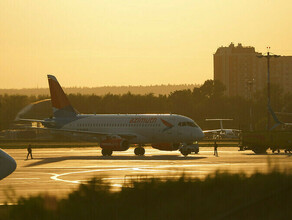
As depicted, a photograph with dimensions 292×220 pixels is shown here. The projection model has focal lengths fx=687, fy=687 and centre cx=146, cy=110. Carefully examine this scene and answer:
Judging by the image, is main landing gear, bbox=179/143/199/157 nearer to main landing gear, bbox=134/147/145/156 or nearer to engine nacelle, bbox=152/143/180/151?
engine nacelle, bbox=152/143/180/151

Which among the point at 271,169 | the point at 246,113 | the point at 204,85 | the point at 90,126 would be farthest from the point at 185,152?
the point at 204,85

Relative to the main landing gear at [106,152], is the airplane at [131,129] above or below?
above

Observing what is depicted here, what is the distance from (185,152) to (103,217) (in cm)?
4576

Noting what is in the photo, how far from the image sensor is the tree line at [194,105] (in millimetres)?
136000

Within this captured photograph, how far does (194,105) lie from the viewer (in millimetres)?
168250

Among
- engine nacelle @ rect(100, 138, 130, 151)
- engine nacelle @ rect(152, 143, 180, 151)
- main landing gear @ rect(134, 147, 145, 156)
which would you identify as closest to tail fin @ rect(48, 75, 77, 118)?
engine nacelle @ rect(100, 138, 130, 151)

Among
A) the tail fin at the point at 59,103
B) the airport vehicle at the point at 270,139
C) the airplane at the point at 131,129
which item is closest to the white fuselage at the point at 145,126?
the airplane at the point at 131,129

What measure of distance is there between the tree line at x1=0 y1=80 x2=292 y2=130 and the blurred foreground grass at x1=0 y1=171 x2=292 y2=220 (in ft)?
304

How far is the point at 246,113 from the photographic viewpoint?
16450cm

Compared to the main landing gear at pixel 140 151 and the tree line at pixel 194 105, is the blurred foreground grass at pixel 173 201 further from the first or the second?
the tree line at pixel 194 105

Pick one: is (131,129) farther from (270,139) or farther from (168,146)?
(270,139)

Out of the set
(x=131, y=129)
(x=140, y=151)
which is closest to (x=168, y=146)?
(x=140, y=151)

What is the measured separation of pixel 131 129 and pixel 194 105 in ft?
351

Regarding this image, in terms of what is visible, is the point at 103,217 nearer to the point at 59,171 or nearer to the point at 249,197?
the point at 249,197
